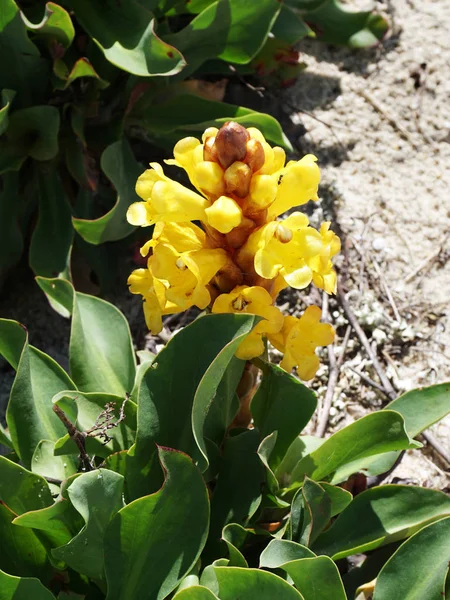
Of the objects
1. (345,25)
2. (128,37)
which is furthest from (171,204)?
(345,25)

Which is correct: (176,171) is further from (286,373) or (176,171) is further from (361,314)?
(286,373)

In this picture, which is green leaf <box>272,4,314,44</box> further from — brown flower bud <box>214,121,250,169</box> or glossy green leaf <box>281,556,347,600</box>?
glossy green leaf <box>281,556,347,600</box>

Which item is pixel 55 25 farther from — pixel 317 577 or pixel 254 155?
pixel 317 577

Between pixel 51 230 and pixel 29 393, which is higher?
pixel 29 393

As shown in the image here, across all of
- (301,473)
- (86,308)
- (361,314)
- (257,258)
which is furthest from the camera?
(361,314)

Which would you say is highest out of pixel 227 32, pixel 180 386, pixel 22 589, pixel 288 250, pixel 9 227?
pixel 288 250

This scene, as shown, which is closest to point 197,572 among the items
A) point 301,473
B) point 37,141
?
point 301,473
